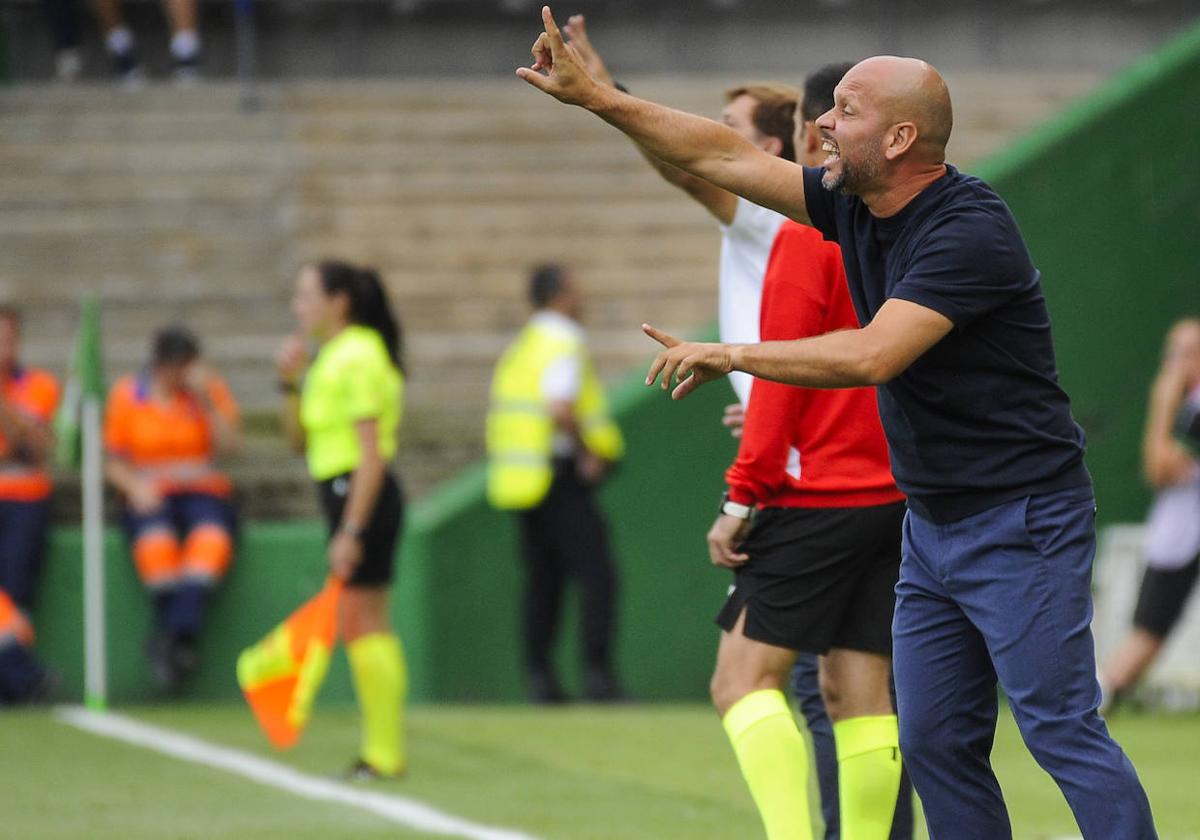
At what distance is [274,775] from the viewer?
28.7ft

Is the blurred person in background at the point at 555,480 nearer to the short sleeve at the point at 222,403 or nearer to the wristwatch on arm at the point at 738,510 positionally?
the short sleeve at the point at 222,403

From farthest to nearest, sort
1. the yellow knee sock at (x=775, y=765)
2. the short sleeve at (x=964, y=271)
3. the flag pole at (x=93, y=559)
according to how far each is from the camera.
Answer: the flag pole at (x=93, y=559) → the yellow knee sock at (x=775, y=765) → the short sleeve at (x=964, y=271)

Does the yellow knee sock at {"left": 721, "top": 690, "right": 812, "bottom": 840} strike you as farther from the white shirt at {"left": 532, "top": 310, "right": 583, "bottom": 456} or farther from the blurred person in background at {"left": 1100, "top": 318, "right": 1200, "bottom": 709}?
the white shirt at {"left": 532, "top": 310, "right": 583, "bottom": 456}

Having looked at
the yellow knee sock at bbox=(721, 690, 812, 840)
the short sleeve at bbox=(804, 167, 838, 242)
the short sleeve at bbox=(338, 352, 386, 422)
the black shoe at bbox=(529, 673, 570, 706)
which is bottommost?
the black shoe at bbox=(529, 673, 570, 706)

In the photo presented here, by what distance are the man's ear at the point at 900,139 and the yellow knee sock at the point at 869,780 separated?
1.60 meters

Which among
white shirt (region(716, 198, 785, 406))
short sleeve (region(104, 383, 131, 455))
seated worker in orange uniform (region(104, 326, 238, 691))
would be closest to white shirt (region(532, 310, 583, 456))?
seated worker in orange uniform (region(104, 326, 238, 691))

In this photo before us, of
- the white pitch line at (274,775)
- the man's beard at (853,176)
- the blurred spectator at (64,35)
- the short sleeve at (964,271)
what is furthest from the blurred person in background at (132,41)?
the short sleeve at (964,271)

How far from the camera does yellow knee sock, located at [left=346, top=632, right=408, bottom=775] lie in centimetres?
864

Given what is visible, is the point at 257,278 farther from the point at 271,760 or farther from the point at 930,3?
the point at 930,3

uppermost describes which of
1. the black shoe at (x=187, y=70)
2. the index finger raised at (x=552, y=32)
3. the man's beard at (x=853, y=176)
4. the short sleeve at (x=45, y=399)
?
the black shoe at (x=187, y=70)

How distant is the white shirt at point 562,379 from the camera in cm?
1166

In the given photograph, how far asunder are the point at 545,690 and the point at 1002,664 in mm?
7132

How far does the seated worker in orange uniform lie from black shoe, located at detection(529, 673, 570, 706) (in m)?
1.81

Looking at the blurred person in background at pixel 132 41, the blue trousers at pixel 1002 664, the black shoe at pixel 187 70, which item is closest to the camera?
the blue trousers at pixel 1002 664
